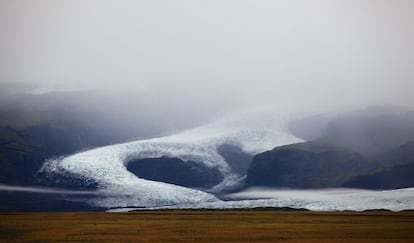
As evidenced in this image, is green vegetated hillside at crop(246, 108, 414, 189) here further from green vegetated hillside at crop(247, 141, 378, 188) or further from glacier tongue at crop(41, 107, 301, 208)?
glacier tongue at crop(41, 107, 301, 208)

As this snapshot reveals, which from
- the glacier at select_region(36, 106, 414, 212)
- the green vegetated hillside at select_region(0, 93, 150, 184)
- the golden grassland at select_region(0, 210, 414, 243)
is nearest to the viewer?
the golden grassland at select_region(0, 210, 414, 243)

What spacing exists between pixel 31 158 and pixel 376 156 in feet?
55.8

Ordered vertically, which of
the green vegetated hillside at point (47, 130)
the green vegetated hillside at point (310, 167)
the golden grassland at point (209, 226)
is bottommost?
the golden grassland at point (209, 226)

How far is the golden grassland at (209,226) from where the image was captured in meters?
18.9

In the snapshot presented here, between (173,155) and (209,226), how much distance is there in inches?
390

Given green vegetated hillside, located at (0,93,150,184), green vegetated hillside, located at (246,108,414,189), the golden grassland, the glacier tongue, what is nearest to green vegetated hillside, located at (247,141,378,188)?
green vegetated hillside, located at (246,108,414,189)

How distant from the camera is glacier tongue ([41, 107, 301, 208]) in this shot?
2930cm

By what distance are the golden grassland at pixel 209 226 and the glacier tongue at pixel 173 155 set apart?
0.91m

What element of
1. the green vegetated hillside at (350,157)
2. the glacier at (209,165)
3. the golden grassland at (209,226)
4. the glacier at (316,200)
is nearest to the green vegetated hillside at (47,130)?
the glacier at (209,165)

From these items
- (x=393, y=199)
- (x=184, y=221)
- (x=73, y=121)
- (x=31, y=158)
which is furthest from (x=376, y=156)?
(x=31, y=158)

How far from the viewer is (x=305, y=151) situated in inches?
1190

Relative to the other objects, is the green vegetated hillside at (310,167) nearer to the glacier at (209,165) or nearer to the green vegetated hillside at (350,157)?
the green vegetated hillside at (350,157)

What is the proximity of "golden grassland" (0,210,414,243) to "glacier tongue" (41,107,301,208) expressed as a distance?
91cm

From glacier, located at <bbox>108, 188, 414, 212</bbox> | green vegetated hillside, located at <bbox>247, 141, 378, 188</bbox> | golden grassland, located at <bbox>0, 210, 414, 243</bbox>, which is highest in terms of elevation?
green vegetated hillside, located at <bbox>247, 141, 378, 188</bbox>
